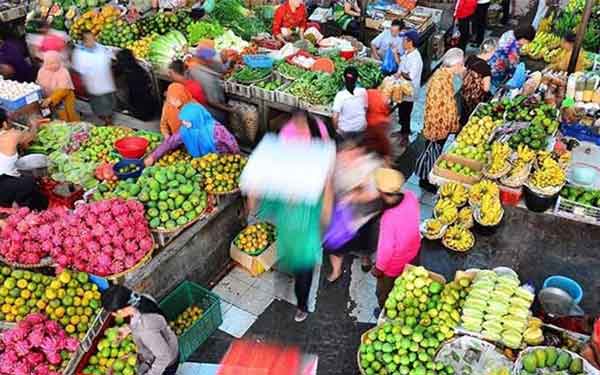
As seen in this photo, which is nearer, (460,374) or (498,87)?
(460,374)

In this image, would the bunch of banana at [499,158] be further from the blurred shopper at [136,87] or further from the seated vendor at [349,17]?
the blurred shopper at [136,87]

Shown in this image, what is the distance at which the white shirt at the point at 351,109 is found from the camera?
6664mm

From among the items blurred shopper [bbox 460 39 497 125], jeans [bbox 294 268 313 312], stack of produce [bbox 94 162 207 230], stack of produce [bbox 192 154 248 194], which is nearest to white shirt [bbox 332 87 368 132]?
blurred shopper [bbox 460 39 497 125]

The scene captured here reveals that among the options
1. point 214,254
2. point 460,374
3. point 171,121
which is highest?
point 171,121

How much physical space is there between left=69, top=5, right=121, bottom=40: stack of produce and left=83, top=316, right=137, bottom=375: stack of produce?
6174 millimetres

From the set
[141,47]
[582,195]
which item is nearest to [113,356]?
[582,195]

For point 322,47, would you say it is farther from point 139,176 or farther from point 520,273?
point 520,273

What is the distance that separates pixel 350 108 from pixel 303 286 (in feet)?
7.82

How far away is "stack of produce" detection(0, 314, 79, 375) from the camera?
419 centimetres

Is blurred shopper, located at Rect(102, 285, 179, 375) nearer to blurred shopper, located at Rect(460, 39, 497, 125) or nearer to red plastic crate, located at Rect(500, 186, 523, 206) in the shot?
red plastic crate, located at Rect(500, 186, 523, 206)

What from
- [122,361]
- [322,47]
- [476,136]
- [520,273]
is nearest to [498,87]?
[476,136]

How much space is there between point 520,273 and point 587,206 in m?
0.95

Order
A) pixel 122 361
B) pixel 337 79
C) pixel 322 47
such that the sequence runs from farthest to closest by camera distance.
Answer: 1. pixel 322 47
2. pixel 337 79
3. pixel 122 361

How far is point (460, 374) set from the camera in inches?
159
